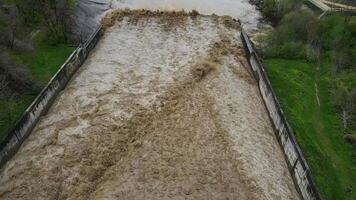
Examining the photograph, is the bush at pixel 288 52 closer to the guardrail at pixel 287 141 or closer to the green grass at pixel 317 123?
the green grass at pixel 317 123

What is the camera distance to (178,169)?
1371 centimetres

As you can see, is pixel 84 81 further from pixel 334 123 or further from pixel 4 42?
pixel 334 123

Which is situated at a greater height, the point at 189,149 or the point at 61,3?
the point at 61,3

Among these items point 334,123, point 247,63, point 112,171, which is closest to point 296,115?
point 334,123

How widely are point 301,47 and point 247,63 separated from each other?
A: 2942 mm

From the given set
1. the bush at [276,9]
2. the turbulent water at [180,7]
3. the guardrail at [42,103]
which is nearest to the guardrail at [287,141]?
the bush at [276,9]

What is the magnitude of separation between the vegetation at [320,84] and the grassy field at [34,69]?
871 cm

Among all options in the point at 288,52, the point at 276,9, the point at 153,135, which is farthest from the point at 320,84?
the point at 153,135

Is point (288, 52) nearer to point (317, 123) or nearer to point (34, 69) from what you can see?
point (317, 123)

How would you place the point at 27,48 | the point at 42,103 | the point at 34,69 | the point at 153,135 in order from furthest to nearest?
the point at 27,48, the point at 34,69, the point at 42,103, the point at 153,135

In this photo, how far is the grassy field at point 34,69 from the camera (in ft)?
50.0

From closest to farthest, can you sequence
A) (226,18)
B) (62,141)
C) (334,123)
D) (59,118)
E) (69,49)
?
(62,141) → (59,118) → (334,123) → (69,49) → (226,18)

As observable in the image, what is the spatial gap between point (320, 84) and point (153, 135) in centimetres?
807

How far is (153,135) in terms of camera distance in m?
15.1
